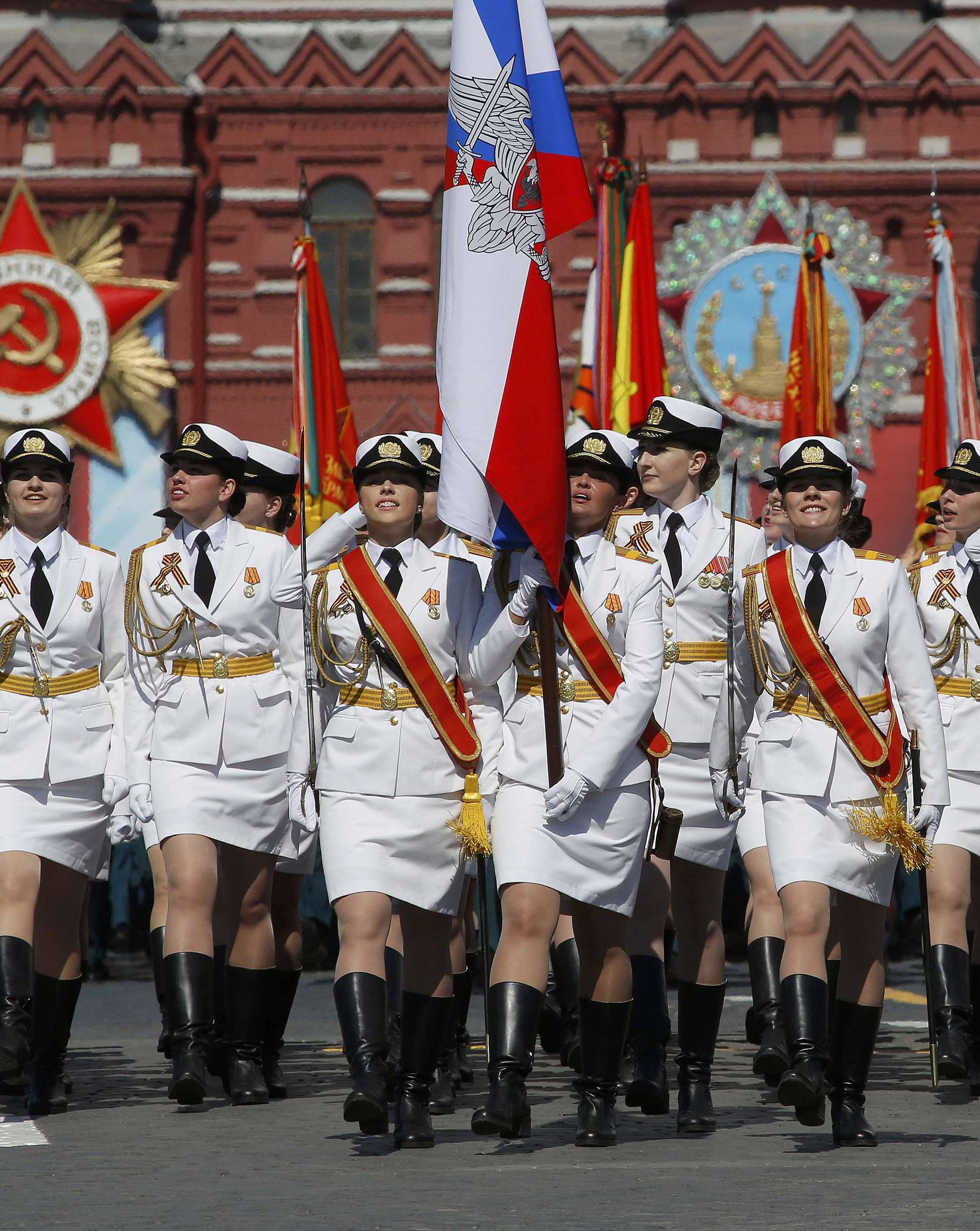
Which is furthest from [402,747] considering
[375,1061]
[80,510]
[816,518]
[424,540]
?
[80,510]

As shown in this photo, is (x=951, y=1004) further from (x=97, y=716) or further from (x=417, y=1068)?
(x=97, y=716)

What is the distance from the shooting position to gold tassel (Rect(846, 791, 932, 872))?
6.44 metres

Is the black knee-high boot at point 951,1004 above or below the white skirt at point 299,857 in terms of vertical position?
below

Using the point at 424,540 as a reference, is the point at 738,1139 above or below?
below

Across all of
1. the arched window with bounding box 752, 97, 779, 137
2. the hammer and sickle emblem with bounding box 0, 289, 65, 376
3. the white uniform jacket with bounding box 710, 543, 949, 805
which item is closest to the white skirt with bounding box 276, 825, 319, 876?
the white uniform jacket with bounding box 710, 543, 949, 805

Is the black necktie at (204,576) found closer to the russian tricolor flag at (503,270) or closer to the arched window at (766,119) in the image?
the russian tricolor flag at (503,270)

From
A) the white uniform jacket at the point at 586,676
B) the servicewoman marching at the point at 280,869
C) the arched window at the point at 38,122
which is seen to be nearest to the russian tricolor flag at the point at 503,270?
the white uniform jacket at the point at 586,676

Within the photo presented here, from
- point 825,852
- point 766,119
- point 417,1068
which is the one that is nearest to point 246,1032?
point 417,1068

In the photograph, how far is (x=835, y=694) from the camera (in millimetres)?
6566

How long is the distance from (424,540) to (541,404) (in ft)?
7.79

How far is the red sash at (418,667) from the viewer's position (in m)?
6.57

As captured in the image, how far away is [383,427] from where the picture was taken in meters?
24.1

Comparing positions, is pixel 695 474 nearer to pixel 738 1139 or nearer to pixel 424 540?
pixel 424 540

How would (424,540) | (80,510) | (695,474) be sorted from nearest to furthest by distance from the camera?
(695,474) → (424,540) → (80,510)
